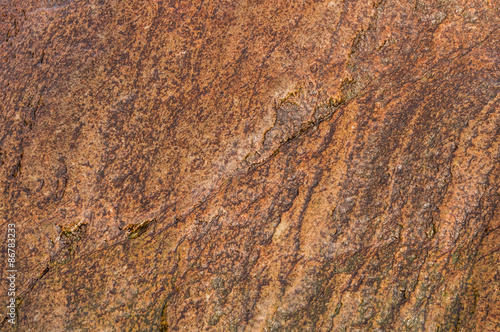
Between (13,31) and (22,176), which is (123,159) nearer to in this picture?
(22,176)

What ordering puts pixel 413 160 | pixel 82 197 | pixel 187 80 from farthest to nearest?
pixel 187 80, pixel 82 197, pixel 413 160

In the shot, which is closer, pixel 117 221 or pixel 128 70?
pixel 117 221

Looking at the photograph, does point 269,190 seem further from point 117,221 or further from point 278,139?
point 117,221

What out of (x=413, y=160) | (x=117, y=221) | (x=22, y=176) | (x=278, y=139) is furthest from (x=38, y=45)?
(x=413, y=160)

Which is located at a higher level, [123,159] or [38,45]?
[38,45]

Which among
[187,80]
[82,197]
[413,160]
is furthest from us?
[187,80]

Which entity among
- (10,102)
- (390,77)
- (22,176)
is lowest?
(390,77)
